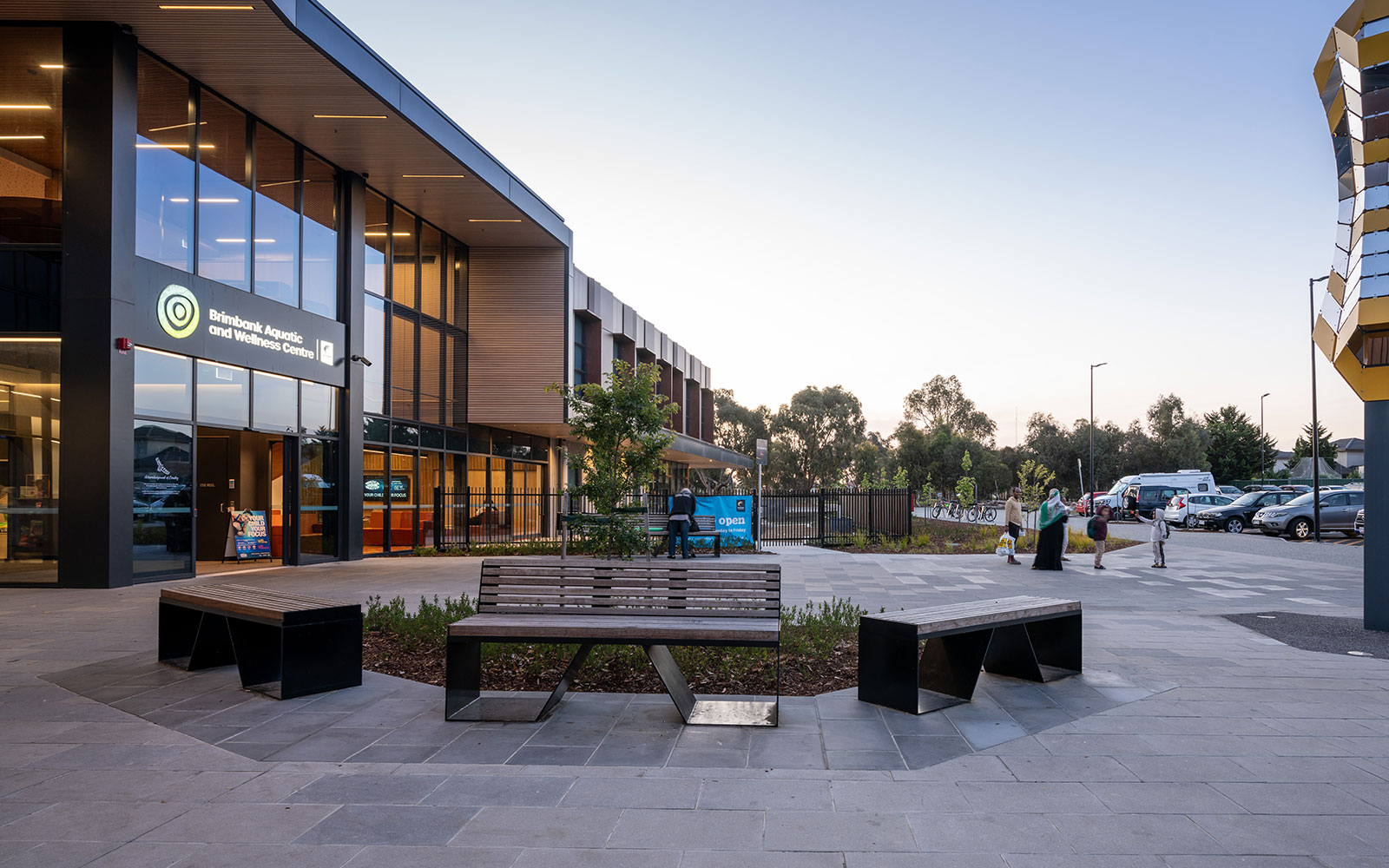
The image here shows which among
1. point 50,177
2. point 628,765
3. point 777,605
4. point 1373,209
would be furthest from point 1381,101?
point 50,177

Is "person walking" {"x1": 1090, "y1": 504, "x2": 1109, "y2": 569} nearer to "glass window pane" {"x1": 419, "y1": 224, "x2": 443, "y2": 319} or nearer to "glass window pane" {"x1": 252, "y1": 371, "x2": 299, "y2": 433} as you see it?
"glass window pane" {"x1": 252, "y1": 371, "x2": 299, "y2": 433}

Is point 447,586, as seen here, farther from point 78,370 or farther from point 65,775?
point 65,775

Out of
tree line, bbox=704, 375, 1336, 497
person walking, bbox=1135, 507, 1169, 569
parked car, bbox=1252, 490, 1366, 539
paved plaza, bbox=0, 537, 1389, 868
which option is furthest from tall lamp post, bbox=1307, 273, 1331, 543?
tree line, bbox=704, 375, 1336, 497

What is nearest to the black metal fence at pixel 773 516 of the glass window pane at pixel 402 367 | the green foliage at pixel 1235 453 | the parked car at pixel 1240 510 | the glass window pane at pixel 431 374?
the glass window pane at pixel 431 374

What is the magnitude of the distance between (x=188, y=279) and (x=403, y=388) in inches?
290

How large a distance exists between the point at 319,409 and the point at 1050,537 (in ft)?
51.0

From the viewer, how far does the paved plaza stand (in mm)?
3572

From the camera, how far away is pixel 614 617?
5781 mm

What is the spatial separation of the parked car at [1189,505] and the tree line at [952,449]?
27.4 m

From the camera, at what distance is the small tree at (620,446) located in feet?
40.4

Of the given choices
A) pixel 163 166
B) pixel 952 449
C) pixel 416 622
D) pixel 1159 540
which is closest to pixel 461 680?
pixel 416 622

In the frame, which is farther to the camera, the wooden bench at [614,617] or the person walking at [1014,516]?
the person walking at [1014,516]

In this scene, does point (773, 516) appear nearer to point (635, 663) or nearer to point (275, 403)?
point (275, 403)

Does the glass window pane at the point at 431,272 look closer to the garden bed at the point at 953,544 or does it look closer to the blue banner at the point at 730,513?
the blue banner at the point at 730,513
